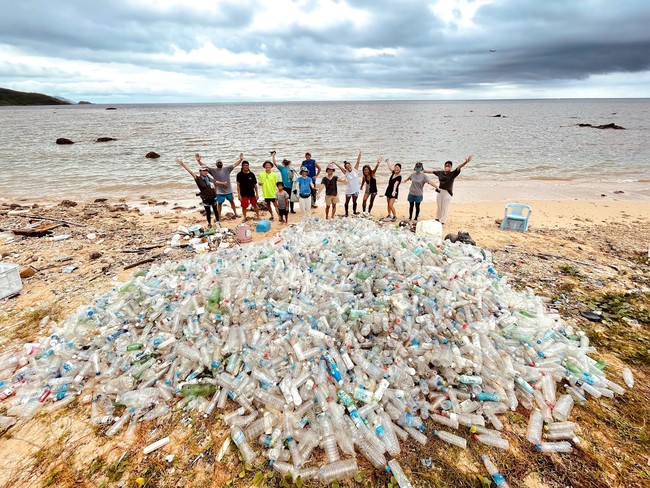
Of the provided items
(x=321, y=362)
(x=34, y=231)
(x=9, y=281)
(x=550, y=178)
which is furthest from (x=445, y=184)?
(x=550, y=178)

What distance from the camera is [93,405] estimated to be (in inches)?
156

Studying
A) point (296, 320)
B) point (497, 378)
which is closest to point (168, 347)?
point (296, 320)

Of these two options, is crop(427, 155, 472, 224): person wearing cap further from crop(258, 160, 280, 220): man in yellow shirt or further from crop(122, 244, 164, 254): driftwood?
crop(122, 244, 164, 254): driftwood

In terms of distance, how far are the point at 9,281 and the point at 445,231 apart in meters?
10.8

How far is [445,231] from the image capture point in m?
10.4

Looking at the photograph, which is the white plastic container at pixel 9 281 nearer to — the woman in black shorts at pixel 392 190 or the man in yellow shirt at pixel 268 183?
the man in yellow shirt at pixel 268 183

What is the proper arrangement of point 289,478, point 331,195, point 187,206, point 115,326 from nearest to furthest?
1. point 289,478
2. point 115,326
3. point 331,195
4. point 187,206

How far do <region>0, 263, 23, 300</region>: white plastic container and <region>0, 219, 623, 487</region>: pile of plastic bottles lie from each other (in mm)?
2141

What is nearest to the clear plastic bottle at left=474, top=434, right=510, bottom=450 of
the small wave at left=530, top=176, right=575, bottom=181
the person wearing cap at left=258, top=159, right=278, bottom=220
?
the person wearing cap at left=258, top=159, right=278, bottom=220

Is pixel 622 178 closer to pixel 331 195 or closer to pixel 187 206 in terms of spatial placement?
pixel 331 195

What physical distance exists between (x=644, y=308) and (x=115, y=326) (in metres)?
8.94

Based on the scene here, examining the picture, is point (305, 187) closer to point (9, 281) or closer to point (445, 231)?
point (445, 231)

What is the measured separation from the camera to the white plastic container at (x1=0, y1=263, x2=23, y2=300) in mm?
6312

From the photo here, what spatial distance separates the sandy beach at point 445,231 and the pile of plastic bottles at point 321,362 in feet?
0.67
